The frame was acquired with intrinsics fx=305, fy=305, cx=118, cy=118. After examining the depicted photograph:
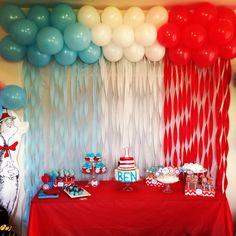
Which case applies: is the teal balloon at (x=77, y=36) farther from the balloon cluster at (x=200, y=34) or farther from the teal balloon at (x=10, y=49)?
the balloon cluster at (x=200, y=34)

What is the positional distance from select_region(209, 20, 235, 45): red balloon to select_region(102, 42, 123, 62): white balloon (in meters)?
0.82

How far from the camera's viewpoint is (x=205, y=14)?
2.65m

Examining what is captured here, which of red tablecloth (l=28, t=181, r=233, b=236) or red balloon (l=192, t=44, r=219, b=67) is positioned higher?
red balloon (l=192, t=44, r=219, b=67)

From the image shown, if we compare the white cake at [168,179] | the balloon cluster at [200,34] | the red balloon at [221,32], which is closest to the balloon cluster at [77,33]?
the balloon cluster at [200,34]

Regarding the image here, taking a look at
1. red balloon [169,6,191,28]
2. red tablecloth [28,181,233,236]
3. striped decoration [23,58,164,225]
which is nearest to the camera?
red tablecloth [28,181,233,236]

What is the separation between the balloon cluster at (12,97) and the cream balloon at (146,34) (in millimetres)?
1176

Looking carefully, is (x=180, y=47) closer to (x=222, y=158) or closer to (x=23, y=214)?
(x=222, y=158)

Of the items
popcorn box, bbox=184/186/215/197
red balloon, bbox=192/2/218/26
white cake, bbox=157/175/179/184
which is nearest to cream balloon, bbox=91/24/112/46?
red balloon, bbox=192/2/218/26

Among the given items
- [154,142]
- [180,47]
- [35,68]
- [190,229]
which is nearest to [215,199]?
[190,229]

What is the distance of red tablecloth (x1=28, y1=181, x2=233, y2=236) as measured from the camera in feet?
8.27

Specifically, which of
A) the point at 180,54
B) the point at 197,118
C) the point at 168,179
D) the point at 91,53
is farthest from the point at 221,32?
the point at 168,179

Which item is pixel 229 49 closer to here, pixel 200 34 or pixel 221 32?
pixel 221 32

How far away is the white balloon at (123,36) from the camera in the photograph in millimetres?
2686

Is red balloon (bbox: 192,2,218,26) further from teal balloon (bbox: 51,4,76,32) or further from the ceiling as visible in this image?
teal balloon (bbox: 51,4,76,32)
